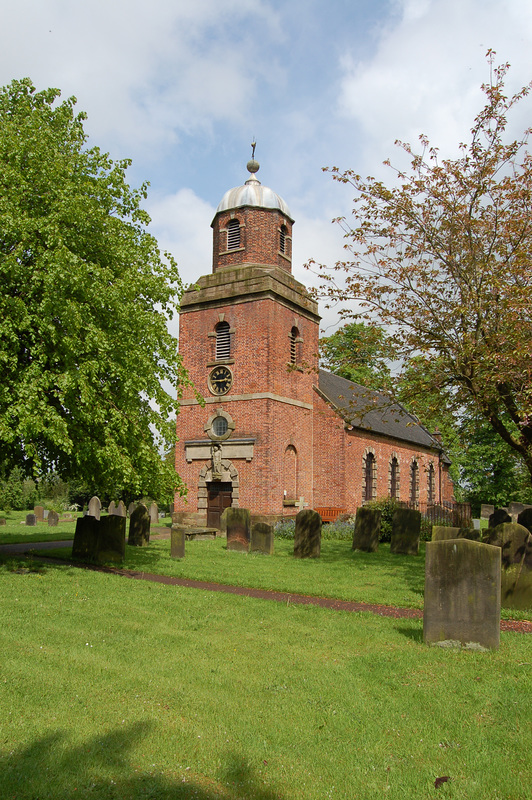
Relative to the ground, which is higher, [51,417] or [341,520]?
[51,417]

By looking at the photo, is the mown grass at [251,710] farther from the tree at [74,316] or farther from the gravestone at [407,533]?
the gravestone at [407,533]

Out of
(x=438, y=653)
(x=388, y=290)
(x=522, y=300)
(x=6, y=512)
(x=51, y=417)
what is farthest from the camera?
(x=6, y=512)

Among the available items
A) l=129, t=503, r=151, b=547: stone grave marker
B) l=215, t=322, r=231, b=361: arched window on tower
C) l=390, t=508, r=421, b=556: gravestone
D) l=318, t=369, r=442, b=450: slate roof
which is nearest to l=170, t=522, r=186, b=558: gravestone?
l=129, t=503, r=151, b=547: stone grave marker

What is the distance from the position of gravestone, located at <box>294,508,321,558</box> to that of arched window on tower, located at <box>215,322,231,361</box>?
10.7 meters

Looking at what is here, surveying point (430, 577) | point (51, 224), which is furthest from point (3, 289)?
point (430, 577)

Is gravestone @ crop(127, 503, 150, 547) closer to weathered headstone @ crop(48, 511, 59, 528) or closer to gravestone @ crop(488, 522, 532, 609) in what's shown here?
weathered headstone @ crop(48, 511, 59, 528)

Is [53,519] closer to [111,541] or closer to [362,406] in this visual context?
[111,541]

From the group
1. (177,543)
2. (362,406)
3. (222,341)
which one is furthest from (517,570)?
(362,406)

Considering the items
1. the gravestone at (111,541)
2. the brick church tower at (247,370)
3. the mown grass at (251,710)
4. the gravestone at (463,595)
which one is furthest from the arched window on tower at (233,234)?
the gravestone at (463,595)

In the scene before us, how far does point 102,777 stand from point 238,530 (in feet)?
43.7

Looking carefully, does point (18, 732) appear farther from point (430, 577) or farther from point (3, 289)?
point (3, 289)

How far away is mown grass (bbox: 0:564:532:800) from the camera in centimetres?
389

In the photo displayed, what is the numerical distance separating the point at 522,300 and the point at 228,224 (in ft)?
57.3

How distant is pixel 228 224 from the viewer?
26000 mm
